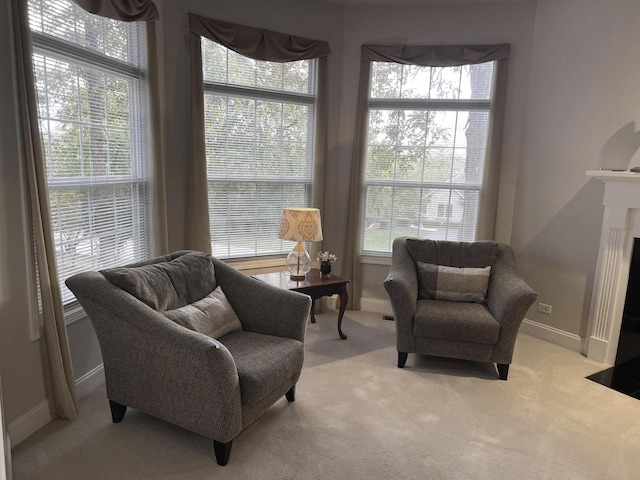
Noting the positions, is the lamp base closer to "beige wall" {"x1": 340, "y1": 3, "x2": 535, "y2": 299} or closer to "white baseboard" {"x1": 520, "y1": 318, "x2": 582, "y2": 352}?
"beige wall" {"x1": 340, "y1": 3, "x2": 535, "y2": 299}

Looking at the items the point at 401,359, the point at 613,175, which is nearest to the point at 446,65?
the point at 613,175

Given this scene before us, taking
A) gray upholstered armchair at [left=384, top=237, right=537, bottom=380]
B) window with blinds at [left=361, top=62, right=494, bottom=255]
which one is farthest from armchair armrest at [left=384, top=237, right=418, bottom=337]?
window with blinds at [left=361, top=62, right=494, bottom=255]

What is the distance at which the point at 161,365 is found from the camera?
→ 2221 mm

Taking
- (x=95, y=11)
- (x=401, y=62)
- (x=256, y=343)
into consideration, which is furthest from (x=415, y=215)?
(x=95, y=11)

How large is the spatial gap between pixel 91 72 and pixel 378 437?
276 centimetres

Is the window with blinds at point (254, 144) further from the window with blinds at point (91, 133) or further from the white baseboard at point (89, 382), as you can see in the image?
the white baseboard at point (89, 382)

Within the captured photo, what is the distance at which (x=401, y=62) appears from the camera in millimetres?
4125

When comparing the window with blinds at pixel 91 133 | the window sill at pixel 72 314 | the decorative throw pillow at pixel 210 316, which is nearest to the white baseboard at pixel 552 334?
the decorative throw pillow at pixel 210 316

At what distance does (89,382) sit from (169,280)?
3.11 ft

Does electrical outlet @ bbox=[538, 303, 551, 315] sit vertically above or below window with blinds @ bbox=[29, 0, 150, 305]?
below

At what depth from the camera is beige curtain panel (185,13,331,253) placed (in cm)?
350

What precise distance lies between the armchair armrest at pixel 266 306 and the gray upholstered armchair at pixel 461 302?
81cm

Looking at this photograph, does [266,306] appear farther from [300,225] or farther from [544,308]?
[544,308]

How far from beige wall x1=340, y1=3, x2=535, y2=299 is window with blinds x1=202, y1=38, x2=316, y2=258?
1.23 feet
